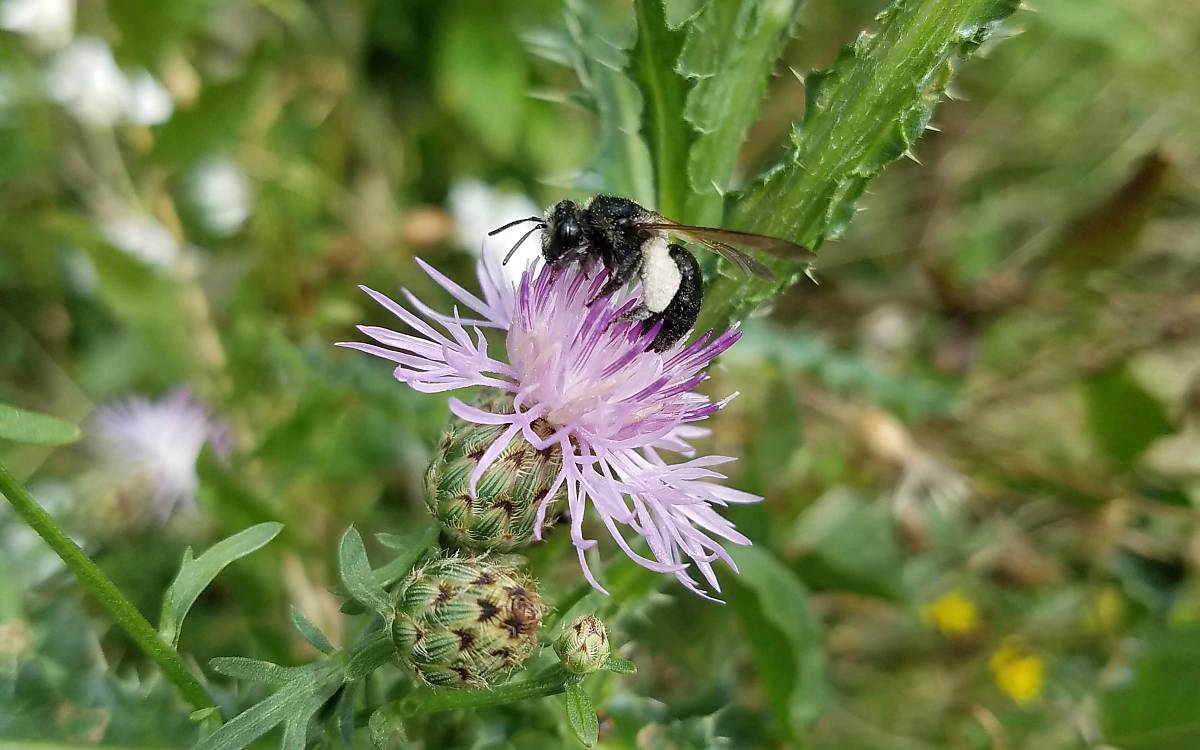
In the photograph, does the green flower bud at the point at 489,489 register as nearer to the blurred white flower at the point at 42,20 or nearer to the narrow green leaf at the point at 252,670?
the narrow green leaf at the point at 252,670

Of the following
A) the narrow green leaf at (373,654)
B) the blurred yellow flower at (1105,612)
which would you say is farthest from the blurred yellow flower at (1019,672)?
the narrow green leaf at (373,654)

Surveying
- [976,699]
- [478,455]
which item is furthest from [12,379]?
[976,699]

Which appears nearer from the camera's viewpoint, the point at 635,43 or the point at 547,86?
the point at 635,43

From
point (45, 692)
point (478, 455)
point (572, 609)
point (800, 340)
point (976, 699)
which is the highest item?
point (478, 455)

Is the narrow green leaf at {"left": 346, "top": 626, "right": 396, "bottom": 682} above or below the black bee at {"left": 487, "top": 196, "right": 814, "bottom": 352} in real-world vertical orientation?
below

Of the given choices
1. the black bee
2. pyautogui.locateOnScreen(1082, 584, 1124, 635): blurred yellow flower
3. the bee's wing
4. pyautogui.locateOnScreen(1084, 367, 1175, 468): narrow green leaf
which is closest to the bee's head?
the black bee

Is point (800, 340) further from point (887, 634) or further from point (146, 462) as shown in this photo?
point (146, 462)

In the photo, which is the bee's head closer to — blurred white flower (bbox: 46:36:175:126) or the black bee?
the black bee
